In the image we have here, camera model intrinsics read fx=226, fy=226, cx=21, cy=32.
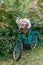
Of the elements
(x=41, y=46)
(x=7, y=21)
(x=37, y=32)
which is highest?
(x=7, y=21)

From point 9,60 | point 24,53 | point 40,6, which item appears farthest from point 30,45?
point 40,6

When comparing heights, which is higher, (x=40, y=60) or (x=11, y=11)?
(x=11, y=11)

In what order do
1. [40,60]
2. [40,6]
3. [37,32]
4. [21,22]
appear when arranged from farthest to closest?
[40,6] < [37,32] < [40,60] < [21,22]

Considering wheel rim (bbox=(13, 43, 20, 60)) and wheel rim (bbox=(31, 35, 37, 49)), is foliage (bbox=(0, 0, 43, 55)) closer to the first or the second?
wheel rim (bbox=(13, 43, 20, 60))

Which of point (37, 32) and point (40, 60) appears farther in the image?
point (37, 32)

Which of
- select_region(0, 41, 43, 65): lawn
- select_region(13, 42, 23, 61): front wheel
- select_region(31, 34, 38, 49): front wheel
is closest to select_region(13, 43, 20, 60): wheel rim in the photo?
select_region(13, 42, 23, 61): front wheel

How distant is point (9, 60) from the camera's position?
6230 mm

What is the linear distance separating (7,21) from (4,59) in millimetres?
1075

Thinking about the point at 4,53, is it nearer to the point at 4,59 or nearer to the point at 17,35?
the point at 4,59

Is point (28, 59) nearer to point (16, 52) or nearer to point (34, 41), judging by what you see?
point (16, 52)

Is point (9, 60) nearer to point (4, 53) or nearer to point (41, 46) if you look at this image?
point (4, 53)

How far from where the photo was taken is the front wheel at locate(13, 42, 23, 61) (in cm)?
609

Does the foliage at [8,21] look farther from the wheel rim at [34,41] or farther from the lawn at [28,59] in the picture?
the wheel rim at [34,41]

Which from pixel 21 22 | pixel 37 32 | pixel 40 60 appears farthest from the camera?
pixel 37 32
